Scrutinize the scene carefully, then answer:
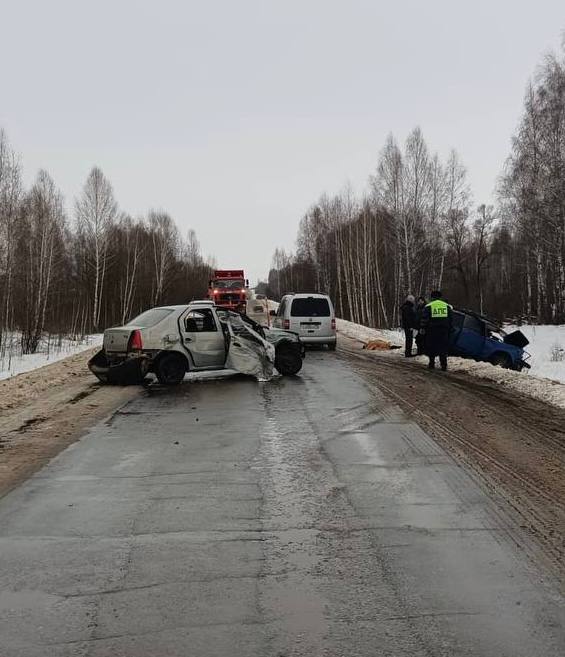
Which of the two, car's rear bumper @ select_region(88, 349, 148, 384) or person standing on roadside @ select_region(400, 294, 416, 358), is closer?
car's rear bumper @ select_region(88, 349, 148, 384)

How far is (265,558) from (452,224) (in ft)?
162

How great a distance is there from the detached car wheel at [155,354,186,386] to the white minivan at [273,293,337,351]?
8340 mm

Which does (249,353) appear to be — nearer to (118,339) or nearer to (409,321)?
(118,339)

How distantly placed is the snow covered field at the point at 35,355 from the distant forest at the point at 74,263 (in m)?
0.60

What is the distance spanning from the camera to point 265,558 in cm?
390

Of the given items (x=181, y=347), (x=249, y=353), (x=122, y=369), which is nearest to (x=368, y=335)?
(x=249, y=353)

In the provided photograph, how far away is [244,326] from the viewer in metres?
13.2

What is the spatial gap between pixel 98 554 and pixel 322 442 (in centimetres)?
370

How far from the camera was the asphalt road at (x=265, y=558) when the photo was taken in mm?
2957

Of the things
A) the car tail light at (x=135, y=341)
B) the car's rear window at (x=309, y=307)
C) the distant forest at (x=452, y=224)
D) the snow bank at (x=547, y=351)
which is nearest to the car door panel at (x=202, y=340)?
the car tail light at (x=135, y=341)

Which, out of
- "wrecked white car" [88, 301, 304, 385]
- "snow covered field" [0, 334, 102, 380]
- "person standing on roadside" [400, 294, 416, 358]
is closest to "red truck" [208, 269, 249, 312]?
"snow covered field" [0, 334, 102, 380]

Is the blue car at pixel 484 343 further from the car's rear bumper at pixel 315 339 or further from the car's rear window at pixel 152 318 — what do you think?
the car's rear window at pixel 152 318

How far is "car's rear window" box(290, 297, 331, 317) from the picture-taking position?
20703mm

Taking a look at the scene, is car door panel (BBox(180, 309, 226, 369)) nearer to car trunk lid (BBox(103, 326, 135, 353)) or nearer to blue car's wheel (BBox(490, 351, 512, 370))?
car trunk lid (BBox(103, 326, 135, 353))
